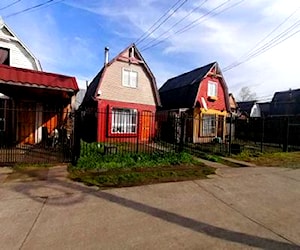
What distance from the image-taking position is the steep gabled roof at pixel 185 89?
2104 centimetres

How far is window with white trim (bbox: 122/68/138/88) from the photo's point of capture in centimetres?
1880

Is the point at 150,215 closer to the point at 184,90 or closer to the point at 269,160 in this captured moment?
the point at 269,160

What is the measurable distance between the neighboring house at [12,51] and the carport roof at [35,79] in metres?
6.07

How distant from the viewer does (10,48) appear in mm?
16375

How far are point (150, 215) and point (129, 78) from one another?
14666mm

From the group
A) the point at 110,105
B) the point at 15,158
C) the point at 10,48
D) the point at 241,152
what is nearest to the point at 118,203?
the point at 15,158

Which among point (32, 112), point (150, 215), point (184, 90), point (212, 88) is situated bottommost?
point (150, 215)

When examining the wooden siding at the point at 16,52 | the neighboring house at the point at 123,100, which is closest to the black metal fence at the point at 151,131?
the neighboring house at the point at 123,100

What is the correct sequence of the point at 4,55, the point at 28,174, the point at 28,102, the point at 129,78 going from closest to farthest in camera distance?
the point at 28,174 < the point at 28,102 < the point at 4,55 < the point at 129,78

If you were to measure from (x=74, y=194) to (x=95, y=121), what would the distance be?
12012mm

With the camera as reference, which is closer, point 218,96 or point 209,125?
point 209,125

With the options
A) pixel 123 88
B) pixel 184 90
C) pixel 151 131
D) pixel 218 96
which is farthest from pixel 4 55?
pixel 218 96

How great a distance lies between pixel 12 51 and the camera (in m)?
16.4

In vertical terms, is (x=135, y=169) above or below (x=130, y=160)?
below
